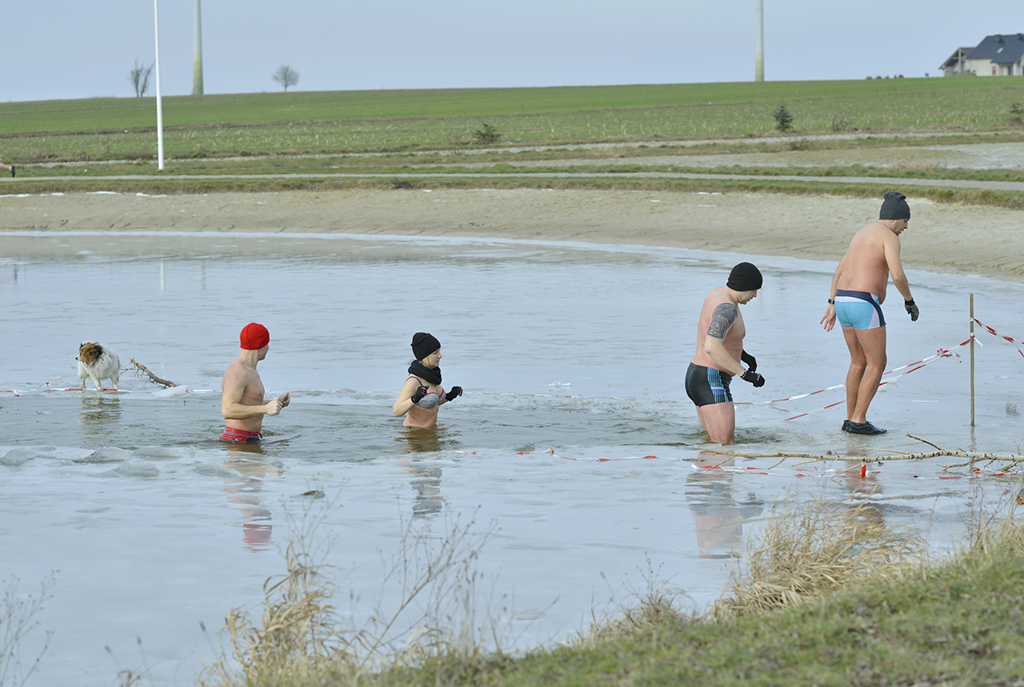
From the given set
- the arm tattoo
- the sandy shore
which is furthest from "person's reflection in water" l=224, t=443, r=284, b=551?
the sandy shore

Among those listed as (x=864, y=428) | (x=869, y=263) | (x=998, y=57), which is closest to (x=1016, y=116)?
(x=869, y=263)

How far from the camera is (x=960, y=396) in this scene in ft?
37.1

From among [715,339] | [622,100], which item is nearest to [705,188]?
[715,339]

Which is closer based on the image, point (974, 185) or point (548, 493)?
point (548, 493)

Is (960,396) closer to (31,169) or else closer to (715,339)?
(715,339)

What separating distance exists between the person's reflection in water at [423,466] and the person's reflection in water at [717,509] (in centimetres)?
159

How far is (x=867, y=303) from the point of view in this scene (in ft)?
32.6

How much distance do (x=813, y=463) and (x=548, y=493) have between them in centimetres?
201

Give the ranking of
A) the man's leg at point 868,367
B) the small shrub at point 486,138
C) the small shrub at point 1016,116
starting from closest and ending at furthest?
the man's leg at point 868,367 < the small shrub at point 486,138 < the small shrub at point 1016,116

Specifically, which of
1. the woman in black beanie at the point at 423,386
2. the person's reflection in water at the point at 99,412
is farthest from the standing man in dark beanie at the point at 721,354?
the person's reflection in water at the point at 99,412

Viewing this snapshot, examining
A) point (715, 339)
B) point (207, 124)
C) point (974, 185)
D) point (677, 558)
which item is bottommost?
point (677, 558)

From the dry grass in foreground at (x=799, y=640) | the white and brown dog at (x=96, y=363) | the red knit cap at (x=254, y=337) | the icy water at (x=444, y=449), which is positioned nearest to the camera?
the dry grass in foreground at (x=799, y=640)

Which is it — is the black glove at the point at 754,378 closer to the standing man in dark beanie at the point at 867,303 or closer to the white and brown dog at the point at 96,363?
the standing man in dark beanie at the point at 867,303

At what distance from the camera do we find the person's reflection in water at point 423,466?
813 cm
